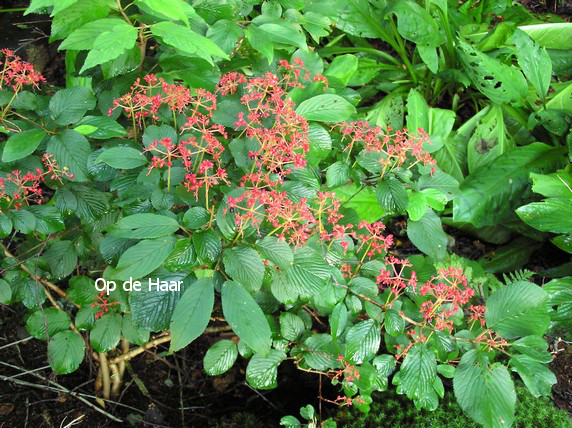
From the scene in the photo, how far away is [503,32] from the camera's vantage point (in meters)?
2.88

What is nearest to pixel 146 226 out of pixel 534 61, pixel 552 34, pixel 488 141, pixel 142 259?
pixel 142 259

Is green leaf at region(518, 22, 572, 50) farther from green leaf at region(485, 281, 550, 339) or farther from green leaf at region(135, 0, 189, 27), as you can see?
green leaf at region(135, 0, 189, 27)

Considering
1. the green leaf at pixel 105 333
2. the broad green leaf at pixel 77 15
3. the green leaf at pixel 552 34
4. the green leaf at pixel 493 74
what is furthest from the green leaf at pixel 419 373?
the green leaf at pixel 552 34

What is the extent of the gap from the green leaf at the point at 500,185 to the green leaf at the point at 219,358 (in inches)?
58.3

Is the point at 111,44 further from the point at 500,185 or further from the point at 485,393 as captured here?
the point at 500,185

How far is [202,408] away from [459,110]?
2.38m

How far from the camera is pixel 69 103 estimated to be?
136 cm

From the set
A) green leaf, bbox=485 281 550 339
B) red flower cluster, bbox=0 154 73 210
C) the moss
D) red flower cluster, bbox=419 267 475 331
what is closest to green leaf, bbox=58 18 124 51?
red flower cluster, bbox=0 154 73 210

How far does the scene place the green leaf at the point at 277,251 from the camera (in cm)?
115

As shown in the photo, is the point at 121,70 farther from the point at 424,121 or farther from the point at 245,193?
the point at 424,121

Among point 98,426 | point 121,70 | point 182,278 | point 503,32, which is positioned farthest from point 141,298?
point 503,32

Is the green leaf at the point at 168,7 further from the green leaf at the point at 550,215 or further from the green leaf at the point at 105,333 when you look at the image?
the green leaf at the point at 550,215

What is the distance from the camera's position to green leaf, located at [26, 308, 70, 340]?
155 cm

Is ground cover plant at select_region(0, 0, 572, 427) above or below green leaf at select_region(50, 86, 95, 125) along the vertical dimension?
below
